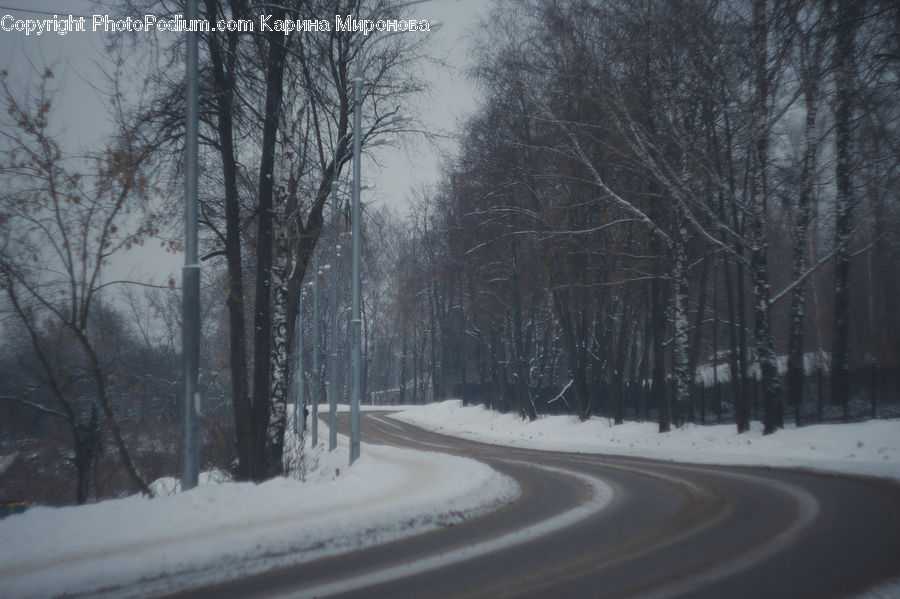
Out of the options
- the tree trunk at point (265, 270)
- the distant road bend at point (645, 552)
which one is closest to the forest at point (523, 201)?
the tree trunk at point (265, 270)

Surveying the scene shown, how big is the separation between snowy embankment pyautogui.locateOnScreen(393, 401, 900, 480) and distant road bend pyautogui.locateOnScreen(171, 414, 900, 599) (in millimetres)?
3792

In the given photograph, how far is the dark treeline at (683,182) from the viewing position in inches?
663

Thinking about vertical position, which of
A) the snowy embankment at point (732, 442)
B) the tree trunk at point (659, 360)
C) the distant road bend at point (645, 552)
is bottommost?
the snowy embankment at point (732, 442)

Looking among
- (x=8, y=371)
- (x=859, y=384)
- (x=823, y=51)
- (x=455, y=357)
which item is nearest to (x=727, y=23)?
(x=823, y=51)

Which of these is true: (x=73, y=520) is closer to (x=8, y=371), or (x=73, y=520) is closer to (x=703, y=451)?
(x=8, y=371)

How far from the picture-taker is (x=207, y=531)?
727 centimetres

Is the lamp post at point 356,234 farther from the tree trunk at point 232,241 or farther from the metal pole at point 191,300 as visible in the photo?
the metal pole at point 191,300

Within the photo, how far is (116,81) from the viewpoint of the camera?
38.8 feet

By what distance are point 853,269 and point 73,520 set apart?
40.6 metres

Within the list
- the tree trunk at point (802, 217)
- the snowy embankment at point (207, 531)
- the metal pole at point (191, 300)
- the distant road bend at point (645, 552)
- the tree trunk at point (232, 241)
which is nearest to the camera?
the distant road bend at point (645, 552)

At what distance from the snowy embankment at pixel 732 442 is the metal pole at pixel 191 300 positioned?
1125 cm

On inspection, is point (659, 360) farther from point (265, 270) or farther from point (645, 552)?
point (645, 552)

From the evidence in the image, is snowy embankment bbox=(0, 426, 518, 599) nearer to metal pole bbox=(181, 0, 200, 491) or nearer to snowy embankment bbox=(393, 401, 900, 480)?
metal pole bbox=(181, 0, 200, 491)

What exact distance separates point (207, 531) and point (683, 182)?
1697 centimetres
